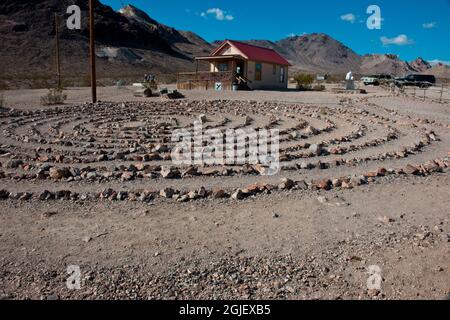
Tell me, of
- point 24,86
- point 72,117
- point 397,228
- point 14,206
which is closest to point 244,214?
point 397,228

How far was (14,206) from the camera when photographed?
6305 mm

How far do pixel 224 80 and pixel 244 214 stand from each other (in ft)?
83.2

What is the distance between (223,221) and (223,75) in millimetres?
25706

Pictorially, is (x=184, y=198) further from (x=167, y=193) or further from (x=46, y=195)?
(x=46, y=195)

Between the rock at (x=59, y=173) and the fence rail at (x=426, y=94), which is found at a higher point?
the fence rail at (x=426, y=94)

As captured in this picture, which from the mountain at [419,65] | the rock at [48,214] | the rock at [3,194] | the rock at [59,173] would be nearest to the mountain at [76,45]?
the rock at [59,173]

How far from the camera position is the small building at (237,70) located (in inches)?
1207

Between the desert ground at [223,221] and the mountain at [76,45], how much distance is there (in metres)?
44.5

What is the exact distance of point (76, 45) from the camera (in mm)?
70125

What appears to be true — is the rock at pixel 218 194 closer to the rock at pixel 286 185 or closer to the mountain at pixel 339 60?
the rock at pixel 286 185

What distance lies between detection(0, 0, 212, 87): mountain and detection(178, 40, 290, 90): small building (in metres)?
21.9

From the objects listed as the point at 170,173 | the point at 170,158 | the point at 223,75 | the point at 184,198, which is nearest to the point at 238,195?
the point at 184,198

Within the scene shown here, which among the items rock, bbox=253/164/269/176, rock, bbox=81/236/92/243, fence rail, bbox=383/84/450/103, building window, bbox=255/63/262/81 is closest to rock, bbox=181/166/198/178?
rock, bbox=253/164/269/176

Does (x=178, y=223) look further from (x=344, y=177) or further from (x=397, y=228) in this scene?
(x=344, y=177)
